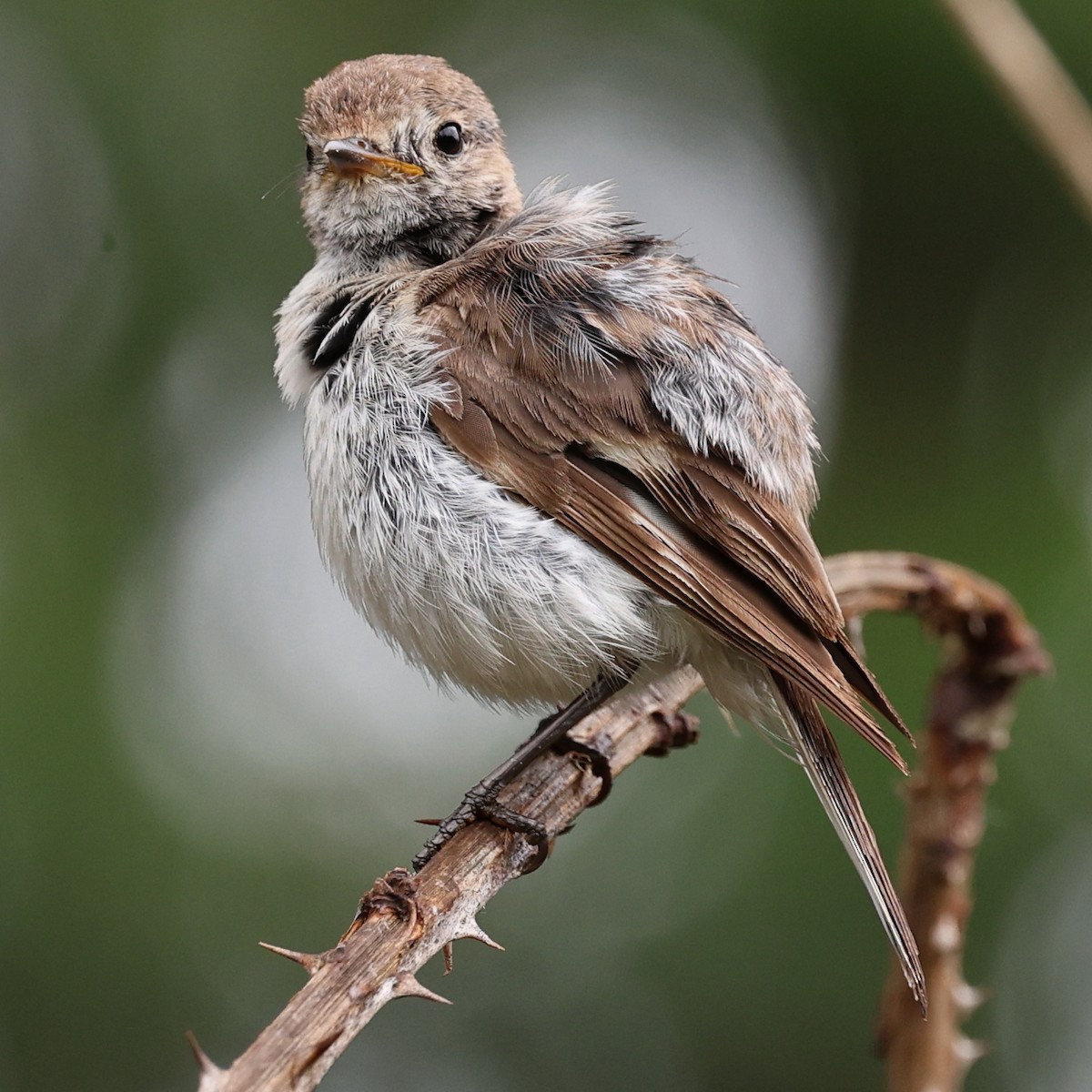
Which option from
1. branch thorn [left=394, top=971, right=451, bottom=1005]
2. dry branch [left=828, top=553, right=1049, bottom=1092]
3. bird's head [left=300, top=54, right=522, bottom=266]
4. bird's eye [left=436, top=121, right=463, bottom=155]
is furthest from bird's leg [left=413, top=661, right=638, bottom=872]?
bird's eye [left=436, top=121, right=463, bottom=155]

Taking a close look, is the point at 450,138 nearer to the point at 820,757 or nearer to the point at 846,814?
the point at 820,757

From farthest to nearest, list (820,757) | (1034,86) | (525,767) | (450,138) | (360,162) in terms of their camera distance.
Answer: (450,138)
(360,162)
(525,767)
(820,757)
(1034,86)

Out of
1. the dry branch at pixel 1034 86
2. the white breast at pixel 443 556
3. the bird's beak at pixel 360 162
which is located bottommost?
the white breast at pixel 443 556

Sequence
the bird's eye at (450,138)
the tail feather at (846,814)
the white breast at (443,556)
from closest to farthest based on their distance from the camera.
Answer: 1. the tail feather at (846,814)
2. the white breast at (443,556)
3. the bird's eye at (450,138)

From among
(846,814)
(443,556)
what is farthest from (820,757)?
(443,556)

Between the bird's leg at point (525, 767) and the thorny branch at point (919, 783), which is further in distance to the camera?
the bird's leg at point (525, 767)

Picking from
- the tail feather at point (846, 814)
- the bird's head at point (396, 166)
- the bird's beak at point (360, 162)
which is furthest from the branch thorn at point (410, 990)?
the bird's beak at point (360, 162)

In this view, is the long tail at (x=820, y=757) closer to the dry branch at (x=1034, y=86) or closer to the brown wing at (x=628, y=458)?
the brown wing at (x=628, y=458)

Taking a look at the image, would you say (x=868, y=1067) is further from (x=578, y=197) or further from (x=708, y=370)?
(x=578, y=197)
